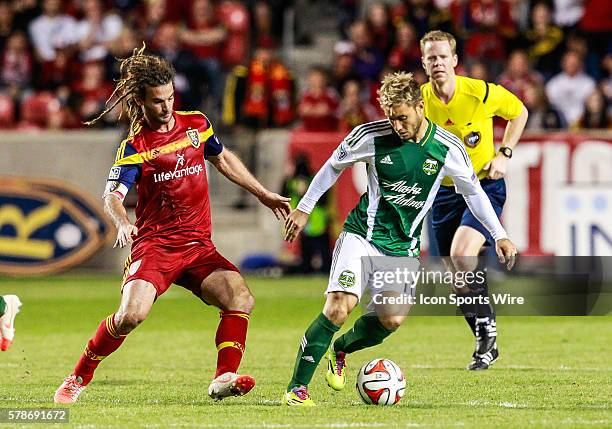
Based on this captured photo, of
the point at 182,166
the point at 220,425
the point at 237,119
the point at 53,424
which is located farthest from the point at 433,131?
the point at 237,119

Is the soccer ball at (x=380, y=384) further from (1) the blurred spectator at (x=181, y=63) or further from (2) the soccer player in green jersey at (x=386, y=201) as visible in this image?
(1) the blurred spectator at (x=181, y=63)

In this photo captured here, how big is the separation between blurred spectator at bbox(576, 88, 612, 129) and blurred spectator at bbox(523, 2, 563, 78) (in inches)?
44.1

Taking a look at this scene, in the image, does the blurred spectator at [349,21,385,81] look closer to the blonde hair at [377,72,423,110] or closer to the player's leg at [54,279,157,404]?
the blonde hair at [377,72,423,110]

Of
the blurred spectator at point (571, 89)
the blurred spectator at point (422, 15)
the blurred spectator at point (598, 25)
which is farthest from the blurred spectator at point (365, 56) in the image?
the blurred spectator at point (598, 25)

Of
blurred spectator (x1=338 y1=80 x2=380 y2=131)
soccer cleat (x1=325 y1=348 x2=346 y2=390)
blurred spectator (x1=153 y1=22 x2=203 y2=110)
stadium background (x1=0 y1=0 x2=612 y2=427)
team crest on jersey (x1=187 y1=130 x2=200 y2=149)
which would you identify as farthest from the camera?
blurred spectator (x1=153 y1=22 x2=203 y2=110)

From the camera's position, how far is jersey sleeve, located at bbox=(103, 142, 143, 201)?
8406 mm

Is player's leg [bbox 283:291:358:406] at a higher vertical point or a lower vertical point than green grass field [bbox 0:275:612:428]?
higher

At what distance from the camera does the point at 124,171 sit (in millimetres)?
8445

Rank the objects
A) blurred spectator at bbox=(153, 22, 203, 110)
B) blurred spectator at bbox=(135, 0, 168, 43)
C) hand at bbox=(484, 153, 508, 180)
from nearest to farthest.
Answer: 1. hand at bbox=(484, 153, 508, 180)
2. blurred spectator at bbox=(153, 22, 203, 110)
3. blurred spectator at bbox=(135, 0, 168, 43)

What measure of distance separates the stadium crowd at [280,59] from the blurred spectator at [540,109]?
0.05 feet

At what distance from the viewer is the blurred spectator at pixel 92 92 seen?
69.5ft

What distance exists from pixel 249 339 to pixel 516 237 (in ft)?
23.1

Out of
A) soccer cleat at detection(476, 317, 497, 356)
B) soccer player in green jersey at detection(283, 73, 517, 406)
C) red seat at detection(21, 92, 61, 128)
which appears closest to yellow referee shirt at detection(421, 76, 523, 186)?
soccer cleat at detection(476, 317, 497, 356)

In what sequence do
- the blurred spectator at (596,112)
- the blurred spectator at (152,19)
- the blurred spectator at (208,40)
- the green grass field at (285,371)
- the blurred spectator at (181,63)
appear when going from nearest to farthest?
the green grass field at (285,371) < the blurred spectator at (596,112) < the blurred spectator at (181,63) < the blurred spectator at (208,40) < the blurred spectator at (152,19)
